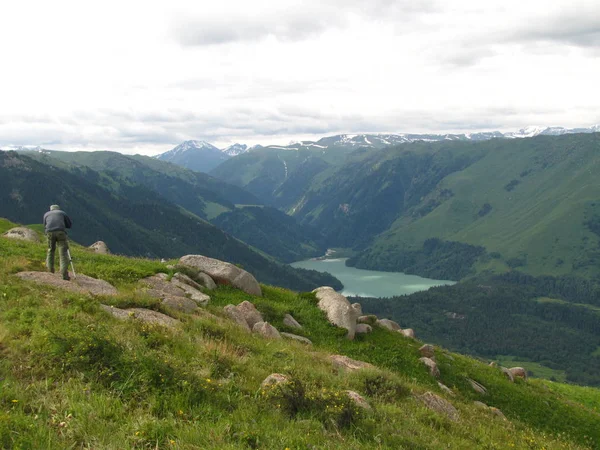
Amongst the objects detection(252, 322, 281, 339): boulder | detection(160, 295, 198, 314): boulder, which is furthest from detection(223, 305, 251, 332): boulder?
detection(160, 295, 198, 314): boulder

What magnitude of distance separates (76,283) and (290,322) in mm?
10656

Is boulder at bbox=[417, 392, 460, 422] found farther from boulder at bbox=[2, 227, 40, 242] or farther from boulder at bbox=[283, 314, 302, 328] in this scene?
boulder at bbox=[2, 227, 40, 242]

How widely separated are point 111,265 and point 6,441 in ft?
58.4

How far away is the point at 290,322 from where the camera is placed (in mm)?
23406

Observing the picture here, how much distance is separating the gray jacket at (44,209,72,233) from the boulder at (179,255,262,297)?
7.56 meters

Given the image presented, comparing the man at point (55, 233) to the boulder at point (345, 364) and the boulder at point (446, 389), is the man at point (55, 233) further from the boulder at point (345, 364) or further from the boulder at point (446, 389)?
the boulder at point (446, 389)

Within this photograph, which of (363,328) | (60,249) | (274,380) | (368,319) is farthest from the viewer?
(368,319)

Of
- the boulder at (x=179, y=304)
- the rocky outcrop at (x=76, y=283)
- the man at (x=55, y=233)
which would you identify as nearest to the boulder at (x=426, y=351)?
the boulder at (x=179, y=304)

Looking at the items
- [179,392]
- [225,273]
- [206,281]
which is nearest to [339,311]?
[225,273]

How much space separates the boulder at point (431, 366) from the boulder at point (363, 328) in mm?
3400

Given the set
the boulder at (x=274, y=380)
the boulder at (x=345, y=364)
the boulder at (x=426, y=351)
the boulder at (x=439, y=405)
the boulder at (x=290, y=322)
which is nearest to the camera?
the boulder at (x=274, y=380)

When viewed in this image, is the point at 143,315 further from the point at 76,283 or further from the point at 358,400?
the point at 358,400

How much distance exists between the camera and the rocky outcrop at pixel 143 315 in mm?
15347

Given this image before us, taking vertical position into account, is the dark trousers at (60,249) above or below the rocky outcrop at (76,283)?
above
